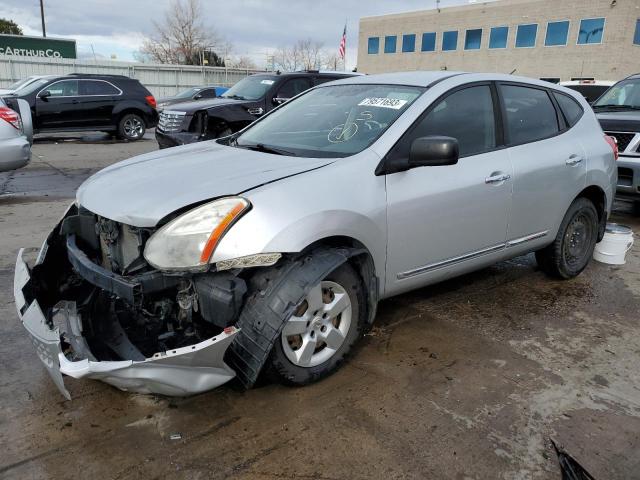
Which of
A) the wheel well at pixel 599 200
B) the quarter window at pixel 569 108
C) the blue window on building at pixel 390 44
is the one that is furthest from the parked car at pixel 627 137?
the blue window on building at pixel 390 44

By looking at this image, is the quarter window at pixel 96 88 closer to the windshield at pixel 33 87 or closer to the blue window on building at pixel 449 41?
the windshield at pixel 33 87

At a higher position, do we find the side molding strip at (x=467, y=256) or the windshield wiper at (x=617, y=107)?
the windshield wiper at (x=617, y=107)

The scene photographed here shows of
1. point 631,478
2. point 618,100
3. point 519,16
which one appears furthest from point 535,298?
point 519,16

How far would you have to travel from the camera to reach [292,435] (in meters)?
2.56

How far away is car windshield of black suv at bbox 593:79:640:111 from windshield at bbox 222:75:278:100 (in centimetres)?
556

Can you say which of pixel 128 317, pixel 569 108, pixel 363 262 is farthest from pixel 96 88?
pixel 363 262

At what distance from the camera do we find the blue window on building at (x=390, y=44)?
159 feet

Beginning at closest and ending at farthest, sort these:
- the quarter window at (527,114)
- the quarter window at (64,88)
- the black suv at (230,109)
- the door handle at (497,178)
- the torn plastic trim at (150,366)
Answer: the torn plastic trim at (150,366)
the door handle at (497,178)
the quarter window at (527,114)
the black suv at (230,109)
the quarter window at (64,88)

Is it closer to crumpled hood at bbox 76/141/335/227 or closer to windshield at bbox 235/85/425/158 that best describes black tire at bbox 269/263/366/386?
crumpled hood at bbox 76/141/335/227

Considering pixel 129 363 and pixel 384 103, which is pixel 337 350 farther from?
pixel 384 103

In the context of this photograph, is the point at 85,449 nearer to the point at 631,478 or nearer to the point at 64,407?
the point at 64,407

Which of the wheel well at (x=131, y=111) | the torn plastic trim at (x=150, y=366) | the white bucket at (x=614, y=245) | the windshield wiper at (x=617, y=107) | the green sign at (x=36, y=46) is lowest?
the white bucket at (x=614, y=245)

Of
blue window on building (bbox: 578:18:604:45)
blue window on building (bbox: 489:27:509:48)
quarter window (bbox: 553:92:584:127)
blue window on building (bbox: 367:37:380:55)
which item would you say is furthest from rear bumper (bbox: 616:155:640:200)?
blue window on building (bbox: 367:37:380:55)

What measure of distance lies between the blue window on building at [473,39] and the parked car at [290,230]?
42.5m
